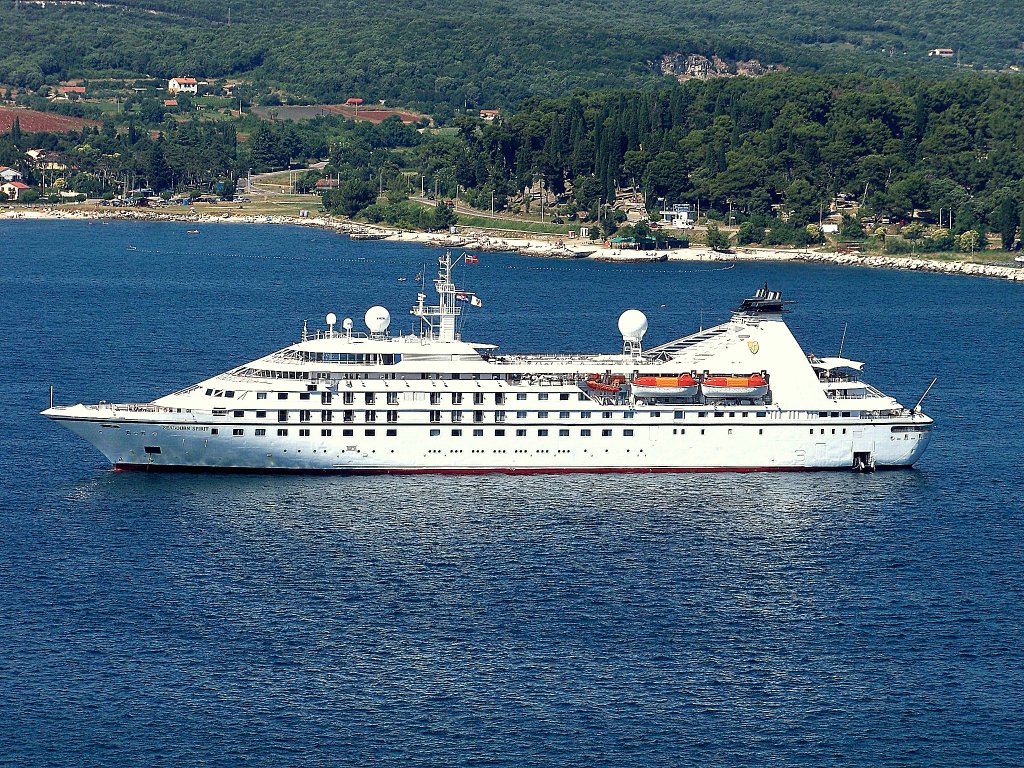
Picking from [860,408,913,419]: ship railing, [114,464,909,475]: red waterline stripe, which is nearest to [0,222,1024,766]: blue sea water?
[114,464,909,475]: red waterline stripe

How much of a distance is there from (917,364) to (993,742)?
60.2 metres

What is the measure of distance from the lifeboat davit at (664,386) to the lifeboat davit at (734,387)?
0.62m

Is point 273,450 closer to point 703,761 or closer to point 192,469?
point 192,469

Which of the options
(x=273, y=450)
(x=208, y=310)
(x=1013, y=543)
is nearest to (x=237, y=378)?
(x=273, y=450)

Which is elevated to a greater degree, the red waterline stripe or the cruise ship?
the cruise ship

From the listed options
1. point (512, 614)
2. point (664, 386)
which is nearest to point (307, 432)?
point (664, 386)

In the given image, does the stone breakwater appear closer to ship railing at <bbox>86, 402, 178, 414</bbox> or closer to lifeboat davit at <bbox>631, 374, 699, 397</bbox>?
lifeboat davit at <bbox>631, 374, 699, 397</bbox>

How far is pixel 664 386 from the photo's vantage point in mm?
76562

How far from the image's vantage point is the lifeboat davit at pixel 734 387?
252 ft

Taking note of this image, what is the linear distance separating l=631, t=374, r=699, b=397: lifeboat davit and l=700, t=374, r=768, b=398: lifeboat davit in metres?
0.62

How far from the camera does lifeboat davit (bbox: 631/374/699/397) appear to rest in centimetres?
7638

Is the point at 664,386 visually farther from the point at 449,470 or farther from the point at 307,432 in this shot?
the point at 307,432

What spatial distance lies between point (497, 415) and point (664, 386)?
7.24 meters

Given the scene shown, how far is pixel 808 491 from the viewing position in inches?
2948
